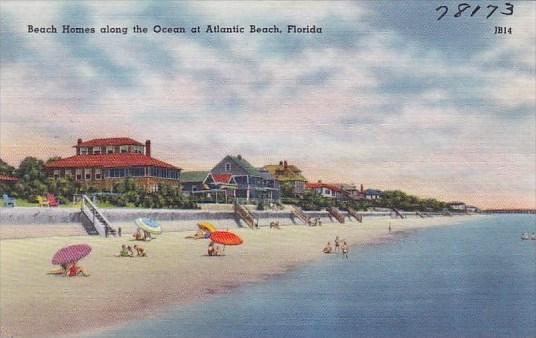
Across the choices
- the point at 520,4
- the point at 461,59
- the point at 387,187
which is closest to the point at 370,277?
the point at 387,187

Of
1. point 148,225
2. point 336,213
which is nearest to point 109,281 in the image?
point 148,225

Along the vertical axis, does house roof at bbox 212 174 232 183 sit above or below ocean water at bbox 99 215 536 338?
above

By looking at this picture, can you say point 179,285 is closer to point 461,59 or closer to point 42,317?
point 42,317

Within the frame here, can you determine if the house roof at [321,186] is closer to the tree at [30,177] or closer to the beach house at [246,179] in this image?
the beach house at [246,179]

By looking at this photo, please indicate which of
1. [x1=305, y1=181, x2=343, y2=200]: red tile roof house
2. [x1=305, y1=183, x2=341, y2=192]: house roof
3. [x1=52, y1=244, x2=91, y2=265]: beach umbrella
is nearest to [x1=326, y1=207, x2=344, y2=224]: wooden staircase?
[x1=305, y1=181, x2=343, y2=200]: red tile roof house

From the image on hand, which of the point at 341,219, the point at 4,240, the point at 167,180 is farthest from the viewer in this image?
the point at 341,219

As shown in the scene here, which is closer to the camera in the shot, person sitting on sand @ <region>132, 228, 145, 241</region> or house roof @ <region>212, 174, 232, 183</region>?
house roof @ <region>212, 174, 232, 183</region>

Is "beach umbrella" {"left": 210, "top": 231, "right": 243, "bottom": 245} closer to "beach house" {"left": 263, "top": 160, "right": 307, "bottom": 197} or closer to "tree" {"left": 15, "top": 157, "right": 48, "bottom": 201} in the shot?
"beach house" {"left": 263, "top": 160, "right": 307, "bottom": 197}
